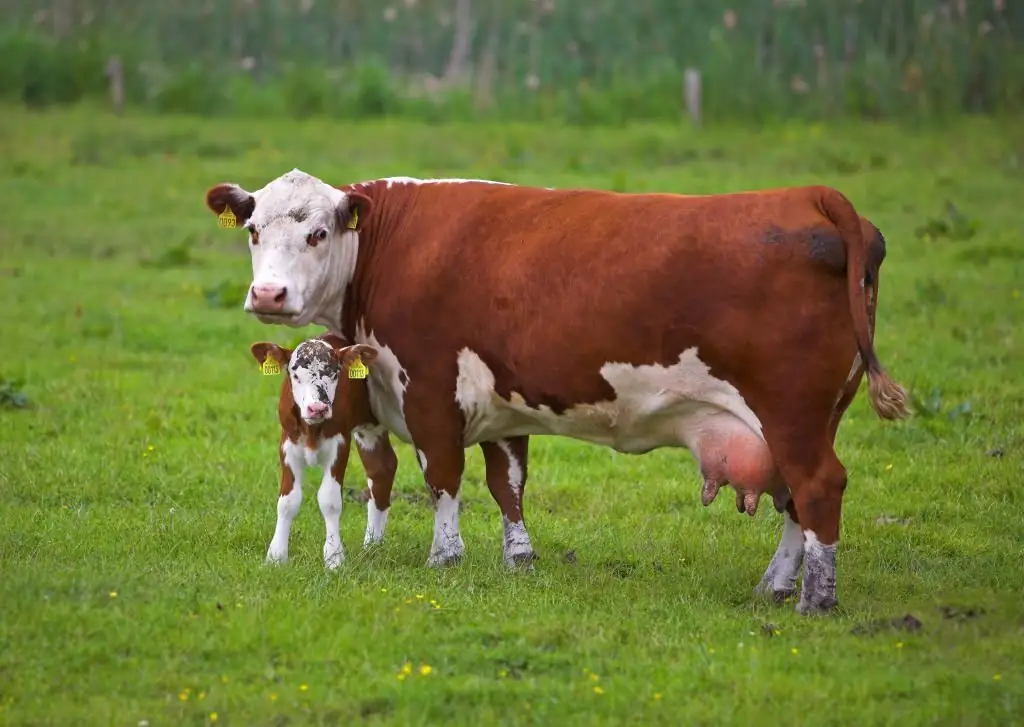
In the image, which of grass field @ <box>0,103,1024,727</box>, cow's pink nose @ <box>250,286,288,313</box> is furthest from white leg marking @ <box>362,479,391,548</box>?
cow's pink nose @ <box>250,286,288,313</box>

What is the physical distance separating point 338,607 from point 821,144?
52.9 ft

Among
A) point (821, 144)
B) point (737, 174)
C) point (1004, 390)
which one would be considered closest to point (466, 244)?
point (1004, 390)

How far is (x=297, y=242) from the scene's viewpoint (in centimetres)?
861

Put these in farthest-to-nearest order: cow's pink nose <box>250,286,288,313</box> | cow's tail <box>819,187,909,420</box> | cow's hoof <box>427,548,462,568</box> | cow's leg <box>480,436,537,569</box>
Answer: cow's leg <box>480,436,537,569</box> < cow's hoof <box>427,548,462,568</box> < cow's pink nose <box>250,286,288,313</box> < cow's tail <box>819,187,909,420</box>

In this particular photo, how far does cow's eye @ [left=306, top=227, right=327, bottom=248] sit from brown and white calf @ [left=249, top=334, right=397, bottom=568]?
0.50m

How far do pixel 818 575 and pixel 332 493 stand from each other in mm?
2560

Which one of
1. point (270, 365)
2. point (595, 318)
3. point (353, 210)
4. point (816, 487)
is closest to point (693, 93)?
point (353, 210)

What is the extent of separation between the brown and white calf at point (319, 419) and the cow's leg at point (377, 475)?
0.17 metres

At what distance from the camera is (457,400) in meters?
8.60

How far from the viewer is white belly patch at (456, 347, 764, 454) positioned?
7.88 metres

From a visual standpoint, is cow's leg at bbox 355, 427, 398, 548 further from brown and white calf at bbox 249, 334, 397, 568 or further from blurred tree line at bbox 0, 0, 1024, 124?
blurred tree line at bbox 0, 0, 1024, 124

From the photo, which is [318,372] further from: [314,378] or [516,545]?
[516,545]

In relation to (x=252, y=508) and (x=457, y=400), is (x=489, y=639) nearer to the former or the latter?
(x=457, y=400)

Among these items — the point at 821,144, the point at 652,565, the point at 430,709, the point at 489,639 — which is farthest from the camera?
the point at 821,144
